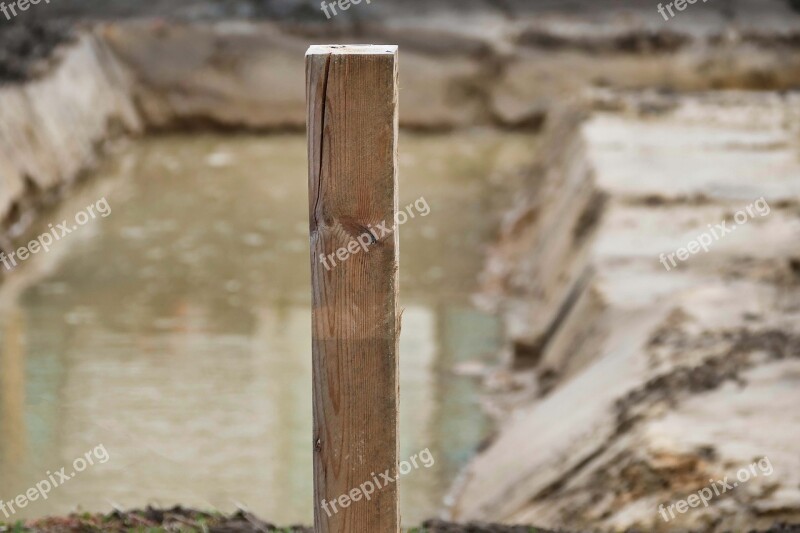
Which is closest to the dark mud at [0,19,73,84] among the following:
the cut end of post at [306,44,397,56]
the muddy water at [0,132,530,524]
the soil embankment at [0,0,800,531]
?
the soil embankment at [0,0,800,531]

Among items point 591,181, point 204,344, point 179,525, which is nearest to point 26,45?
point 204,344

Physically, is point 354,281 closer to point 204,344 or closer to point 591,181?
point 204,344

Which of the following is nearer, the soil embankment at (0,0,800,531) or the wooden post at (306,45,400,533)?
the wooden post at (306,45,400,533)

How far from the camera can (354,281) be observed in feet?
9.28

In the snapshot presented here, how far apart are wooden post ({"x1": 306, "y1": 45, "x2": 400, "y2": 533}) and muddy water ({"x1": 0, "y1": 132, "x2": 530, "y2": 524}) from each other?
2408 millimetres

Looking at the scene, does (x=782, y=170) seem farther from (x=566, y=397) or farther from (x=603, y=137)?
(x=566, y=397)

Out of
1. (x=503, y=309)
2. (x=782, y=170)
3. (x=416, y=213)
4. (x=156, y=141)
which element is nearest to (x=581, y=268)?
(x=503, y=309)

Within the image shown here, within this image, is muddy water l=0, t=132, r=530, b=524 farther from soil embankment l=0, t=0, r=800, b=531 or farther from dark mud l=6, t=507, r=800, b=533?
dark mud l=6, t=507, r=800, b=533

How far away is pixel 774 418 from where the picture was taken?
4.62 meters

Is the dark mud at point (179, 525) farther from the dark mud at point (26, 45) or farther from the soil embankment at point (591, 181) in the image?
the dark mud at point (26, 45)

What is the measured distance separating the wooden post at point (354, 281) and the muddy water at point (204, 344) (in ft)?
7.90

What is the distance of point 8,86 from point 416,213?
12.9 ft

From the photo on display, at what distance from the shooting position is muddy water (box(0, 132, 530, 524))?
19.6 ft

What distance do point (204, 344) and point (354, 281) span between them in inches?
205
